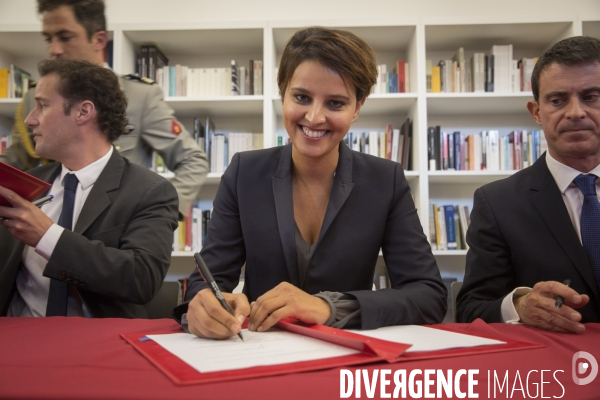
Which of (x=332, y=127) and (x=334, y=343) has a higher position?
(x=332, y=127)

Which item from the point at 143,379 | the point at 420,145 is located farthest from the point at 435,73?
the point at 143,379

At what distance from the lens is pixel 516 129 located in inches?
148

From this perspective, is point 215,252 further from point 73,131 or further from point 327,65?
point 73,131

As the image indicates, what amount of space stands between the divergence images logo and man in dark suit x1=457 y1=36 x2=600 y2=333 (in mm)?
500

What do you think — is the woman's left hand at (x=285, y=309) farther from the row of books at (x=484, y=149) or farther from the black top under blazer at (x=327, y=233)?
the row of books at (x=484, y=149)

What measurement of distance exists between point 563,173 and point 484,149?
2082 millimetres

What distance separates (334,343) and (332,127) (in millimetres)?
737

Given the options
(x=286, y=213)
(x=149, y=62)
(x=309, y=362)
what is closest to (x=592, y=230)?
(x=286, y=213)

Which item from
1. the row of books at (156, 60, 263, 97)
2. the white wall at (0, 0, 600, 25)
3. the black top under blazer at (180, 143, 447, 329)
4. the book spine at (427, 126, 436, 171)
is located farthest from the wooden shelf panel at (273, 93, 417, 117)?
the black top under blazer at (180, 143, 447, 329)

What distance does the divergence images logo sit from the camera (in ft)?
2.20

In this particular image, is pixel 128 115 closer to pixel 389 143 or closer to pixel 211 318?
pixel 211 318

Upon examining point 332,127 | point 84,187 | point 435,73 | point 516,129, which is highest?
point 435,73

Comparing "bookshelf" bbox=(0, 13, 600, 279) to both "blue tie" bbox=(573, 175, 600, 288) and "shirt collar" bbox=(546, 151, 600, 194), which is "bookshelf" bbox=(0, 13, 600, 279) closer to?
"shirt collar" bbox=(546, 151, 600, 194)

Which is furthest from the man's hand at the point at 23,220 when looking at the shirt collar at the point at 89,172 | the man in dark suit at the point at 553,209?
the man in dark suit at the point at 553,209
